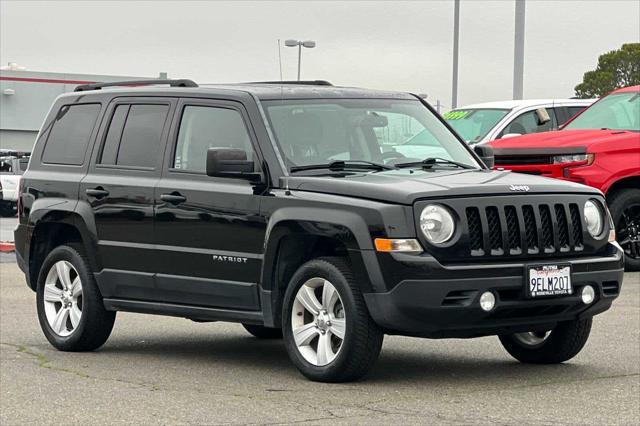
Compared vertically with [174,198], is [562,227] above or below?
below

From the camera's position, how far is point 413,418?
7328 millimetres

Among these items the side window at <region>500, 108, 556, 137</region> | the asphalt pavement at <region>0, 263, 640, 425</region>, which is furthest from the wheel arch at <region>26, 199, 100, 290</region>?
the side window at <region>500, 108, 556, 137</region>

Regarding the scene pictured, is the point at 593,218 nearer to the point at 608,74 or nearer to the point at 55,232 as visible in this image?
the point at 55,232

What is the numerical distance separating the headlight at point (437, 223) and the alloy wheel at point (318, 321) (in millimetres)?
643

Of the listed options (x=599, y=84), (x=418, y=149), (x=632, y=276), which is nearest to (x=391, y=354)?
(x=418, y=149)

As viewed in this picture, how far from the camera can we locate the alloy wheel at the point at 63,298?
1040cm

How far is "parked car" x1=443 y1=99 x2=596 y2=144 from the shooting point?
64.0ft

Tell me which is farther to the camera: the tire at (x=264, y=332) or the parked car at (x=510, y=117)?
the parked car at (x=510, y=117)

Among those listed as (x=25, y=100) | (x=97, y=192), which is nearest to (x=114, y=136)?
(x=97, y=192)

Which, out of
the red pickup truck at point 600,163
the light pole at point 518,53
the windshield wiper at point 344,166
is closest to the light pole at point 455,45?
the light pole at point 518,53

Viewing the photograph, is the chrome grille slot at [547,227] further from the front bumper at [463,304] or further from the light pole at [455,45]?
the light pole at [455,45]

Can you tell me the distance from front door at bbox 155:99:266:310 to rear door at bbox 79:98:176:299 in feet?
0.41

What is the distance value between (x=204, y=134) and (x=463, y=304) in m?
2.40

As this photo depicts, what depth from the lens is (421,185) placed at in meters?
8.45
